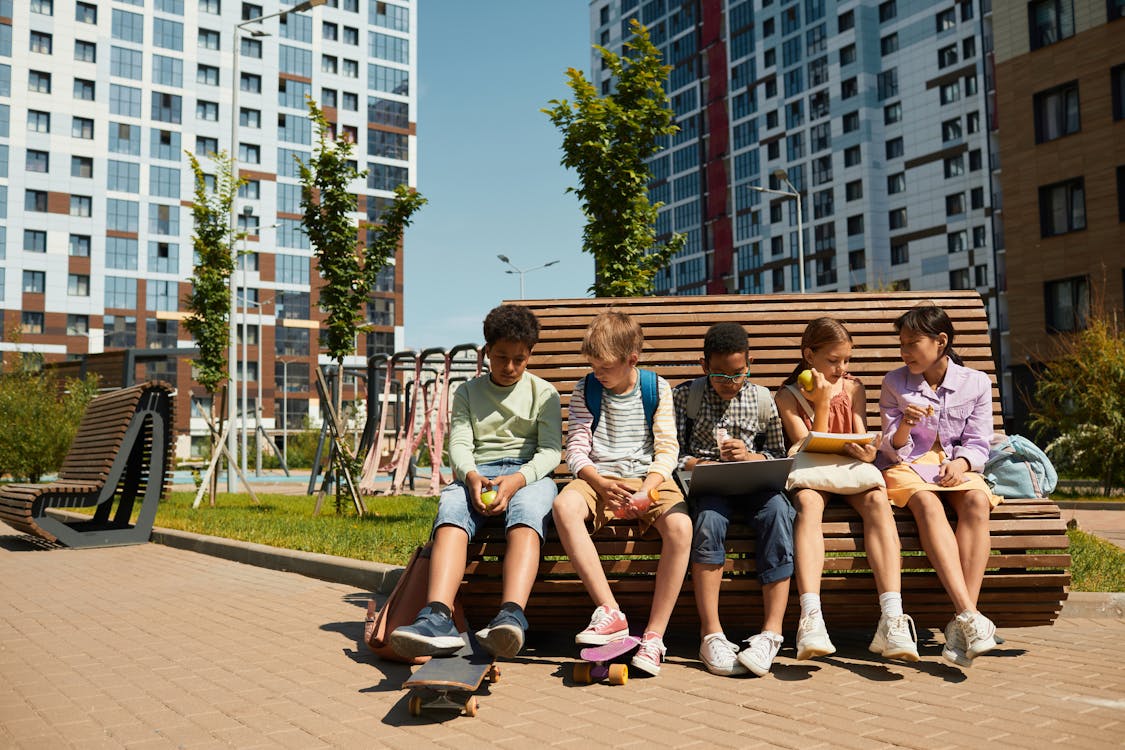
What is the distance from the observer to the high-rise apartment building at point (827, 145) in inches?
2250

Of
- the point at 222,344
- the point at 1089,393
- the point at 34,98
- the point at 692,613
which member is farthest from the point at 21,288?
the point at 692,613

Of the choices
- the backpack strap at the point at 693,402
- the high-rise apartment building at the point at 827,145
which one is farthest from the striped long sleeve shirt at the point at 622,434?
the high-rise apartment building at the point at 827,145

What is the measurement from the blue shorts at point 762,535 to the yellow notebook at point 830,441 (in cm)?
32

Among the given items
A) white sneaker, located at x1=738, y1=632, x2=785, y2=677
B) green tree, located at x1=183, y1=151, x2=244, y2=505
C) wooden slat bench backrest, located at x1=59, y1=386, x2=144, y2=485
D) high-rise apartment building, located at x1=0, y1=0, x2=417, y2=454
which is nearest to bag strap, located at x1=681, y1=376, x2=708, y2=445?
white sneaker, located at x1=738, y1=632, x2=785, y2=677

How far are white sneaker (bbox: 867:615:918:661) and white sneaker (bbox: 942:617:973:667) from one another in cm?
15

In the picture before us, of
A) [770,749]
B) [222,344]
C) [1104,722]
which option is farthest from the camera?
[222,344]

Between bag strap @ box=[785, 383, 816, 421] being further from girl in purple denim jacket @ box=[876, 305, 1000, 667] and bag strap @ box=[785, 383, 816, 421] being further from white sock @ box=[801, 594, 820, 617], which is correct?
white sock @ box=[801, 594, 820, 617]

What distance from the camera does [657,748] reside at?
11.4 feet

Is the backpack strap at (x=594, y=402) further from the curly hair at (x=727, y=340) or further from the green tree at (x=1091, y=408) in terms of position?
the green tree at (x=1091, y=408)

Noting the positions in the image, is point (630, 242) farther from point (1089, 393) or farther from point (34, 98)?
point (34, 98)

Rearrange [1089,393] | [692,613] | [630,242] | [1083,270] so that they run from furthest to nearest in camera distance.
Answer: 1. [1083,270]
2. [1089,393]
3. [630,242]
4. [692,613]

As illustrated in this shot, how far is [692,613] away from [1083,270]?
30614mm

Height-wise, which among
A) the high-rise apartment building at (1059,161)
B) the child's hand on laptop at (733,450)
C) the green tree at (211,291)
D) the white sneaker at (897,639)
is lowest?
the white sneaker at (897,639)

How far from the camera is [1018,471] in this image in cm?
514
